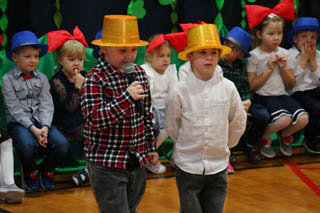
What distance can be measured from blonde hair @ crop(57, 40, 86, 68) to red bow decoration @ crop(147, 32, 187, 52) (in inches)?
23.6

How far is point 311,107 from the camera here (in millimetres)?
5164

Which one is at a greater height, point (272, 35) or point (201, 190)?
point (272, 35)

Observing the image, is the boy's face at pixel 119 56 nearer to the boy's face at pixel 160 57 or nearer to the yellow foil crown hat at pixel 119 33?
the yellow foil crown hat at pixel 119 33

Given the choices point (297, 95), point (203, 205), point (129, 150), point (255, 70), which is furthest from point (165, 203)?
point (297, 95)

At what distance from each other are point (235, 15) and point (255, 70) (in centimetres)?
78

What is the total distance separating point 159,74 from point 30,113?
1.15 metres

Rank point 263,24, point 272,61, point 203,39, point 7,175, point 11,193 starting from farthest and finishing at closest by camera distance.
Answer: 1. point 263,24
2. point 272,61
3. point 7,175
4. point 11,193
5. point 203,39

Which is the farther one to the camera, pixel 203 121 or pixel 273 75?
pixel 273 75

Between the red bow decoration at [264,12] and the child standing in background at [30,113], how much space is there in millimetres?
2012

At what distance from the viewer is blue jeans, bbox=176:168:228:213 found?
2.73 metres

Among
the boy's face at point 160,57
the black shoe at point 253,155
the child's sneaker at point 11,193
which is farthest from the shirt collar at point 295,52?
the child's sneaker at point 11,193

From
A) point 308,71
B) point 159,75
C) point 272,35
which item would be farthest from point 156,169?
point 308,71

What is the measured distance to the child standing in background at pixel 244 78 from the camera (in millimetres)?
4801

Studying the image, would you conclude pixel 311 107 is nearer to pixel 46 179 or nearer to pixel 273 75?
pixel 273 75
